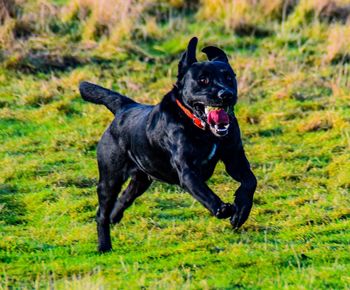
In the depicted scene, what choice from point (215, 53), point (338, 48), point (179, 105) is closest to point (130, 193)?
point (179, 105)

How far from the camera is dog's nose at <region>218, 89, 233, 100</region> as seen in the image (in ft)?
22.8

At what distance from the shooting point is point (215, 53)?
7633 mm

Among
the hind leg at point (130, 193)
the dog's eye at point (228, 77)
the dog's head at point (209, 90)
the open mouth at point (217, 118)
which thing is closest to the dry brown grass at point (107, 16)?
the hind leg at point (130, 193)

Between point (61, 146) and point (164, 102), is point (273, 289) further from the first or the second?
point (61, 146)

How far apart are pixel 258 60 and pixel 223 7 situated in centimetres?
213

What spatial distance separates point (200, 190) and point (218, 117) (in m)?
0.51

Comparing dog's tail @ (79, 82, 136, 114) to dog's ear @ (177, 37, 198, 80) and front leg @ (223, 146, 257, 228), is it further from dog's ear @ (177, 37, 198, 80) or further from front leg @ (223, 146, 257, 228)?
front leg @ (223, 146, 257, 228)

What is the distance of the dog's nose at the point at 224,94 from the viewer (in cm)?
695

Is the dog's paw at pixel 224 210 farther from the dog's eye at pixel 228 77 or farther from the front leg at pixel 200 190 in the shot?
the dog's eye at pixel 228 77

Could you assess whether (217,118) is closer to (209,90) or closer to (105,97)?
(209,90)

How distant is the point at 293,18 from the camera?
1563 cm

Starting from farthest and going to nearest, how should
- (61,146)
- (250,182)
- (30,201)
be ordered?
(61,146), (30,201), (250,182)

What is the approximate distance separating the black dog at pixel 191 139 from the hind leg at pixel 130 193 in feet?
0.70

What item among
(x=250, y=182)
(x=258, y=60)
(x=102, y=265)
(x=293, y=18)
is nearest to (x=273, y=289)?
(x=250, y=182)
